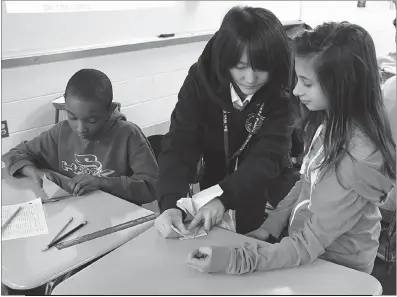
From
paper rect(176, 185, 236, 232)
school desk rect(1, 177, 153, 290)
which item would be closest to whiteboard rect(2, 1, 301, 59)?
school desk rect(1, 177, 153, 290)

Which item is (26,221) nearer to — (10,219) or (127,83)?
(10,219)

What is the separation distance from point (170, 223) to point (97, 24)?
4.66ft

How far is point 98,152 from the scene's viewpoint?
1.69m

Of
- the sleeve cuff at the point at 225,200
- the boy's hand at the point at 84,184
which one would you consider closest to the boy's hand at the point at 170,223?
the sleeve cuff at the point at 225,200

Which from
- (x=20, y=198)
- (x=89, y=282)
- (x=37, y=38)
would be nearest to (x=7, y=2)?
(x=37, y=38)

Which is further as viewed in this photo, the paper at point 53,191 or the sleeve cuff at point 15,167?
the sleeve cuff at point 15,167

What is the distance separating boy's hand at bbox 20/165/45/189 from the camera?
4.91ft

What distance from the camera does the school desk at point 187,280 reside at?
933 millimetres

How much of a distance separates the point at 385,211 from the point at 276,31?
629 mm

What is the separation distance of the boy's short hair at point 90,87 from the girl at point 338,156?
77 centimetres

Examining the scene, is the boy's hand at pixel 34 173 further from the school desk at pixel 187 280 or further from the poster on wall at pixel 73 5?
the poster on wall at pixel 73 5

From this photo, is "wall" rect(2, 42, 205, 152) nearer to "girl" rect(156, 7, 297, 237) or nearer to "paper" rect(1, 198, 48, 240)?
"paper" rect(1, 198, 48, 240)

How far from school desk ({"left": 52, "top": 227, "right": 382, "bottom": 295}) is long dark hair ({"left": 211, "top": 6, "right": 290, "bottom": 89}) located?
1.72 feet

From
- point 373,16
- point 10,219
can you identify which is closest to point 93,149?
point 10,219
